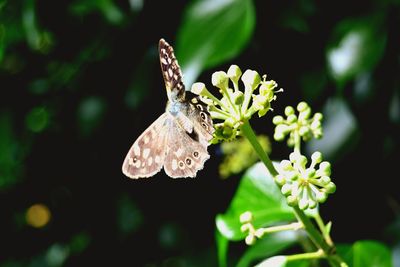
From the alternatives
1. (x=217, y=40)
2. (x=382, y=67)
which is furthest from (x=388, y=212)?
(x=217, y=40)

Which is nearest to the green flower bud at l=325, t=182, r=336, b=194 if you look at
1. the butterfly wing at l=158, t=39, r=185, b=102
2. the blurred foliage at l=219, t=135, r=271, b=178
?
the butterfly wing at l=158, t=39, r=185, b=102

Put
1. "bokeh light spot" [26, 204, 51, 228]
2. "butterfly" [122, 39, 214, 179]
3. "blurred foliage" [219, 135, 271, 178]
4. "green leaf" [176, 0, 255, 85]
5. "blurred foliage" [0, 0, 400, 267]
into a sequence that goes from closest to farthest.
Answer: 1. "butterfly" [122, 39, 214, 179]
2. "green leaf" [176, 0, 255, 85]
3. "blurred foliage" [0, 0, 400, 267]
4. "blurred foliage" [219, 135, 271, 178]
5. "bokeh light spot" [26, 204, 51, 228]

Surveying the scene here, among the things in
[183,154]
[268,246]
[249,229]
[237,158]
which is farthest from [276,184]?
[237,158]

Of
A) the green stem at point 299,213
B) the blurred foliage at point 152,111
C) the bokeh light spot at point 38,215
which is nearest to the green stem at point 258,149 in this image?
the green stem at point 299,213

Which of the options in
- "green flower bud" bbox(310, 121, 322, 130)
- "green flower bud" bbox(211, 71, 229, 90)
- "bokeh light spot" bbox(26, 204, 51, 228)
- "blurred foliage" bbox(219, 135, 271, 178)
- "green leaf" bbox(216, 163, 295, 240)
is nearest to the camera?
"green flower bud" bbox(211, 71, 229, 90)

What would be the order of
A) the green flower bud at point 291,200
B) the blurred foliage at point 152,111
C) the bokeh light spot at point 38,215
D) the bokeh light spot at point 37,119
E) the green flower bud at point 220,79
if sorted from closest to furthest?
the green flower bud at point 291,200 < the green flower bud at point 220,79 < the blurred foliage at point 152,111 < the bokeh light spot at point 37,119 < the bokeh light spot at point 38,215

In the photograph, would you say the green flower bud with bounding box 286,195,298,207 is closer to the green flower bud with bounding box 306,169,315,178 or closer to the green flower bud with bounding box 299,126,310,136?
the green flower bud with bounding box 306,169,315,178

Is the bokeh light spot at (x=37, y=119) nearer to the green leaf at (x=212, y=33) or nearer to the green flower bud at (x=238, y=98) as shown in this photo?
the green leaf at (x=212, y=33)
